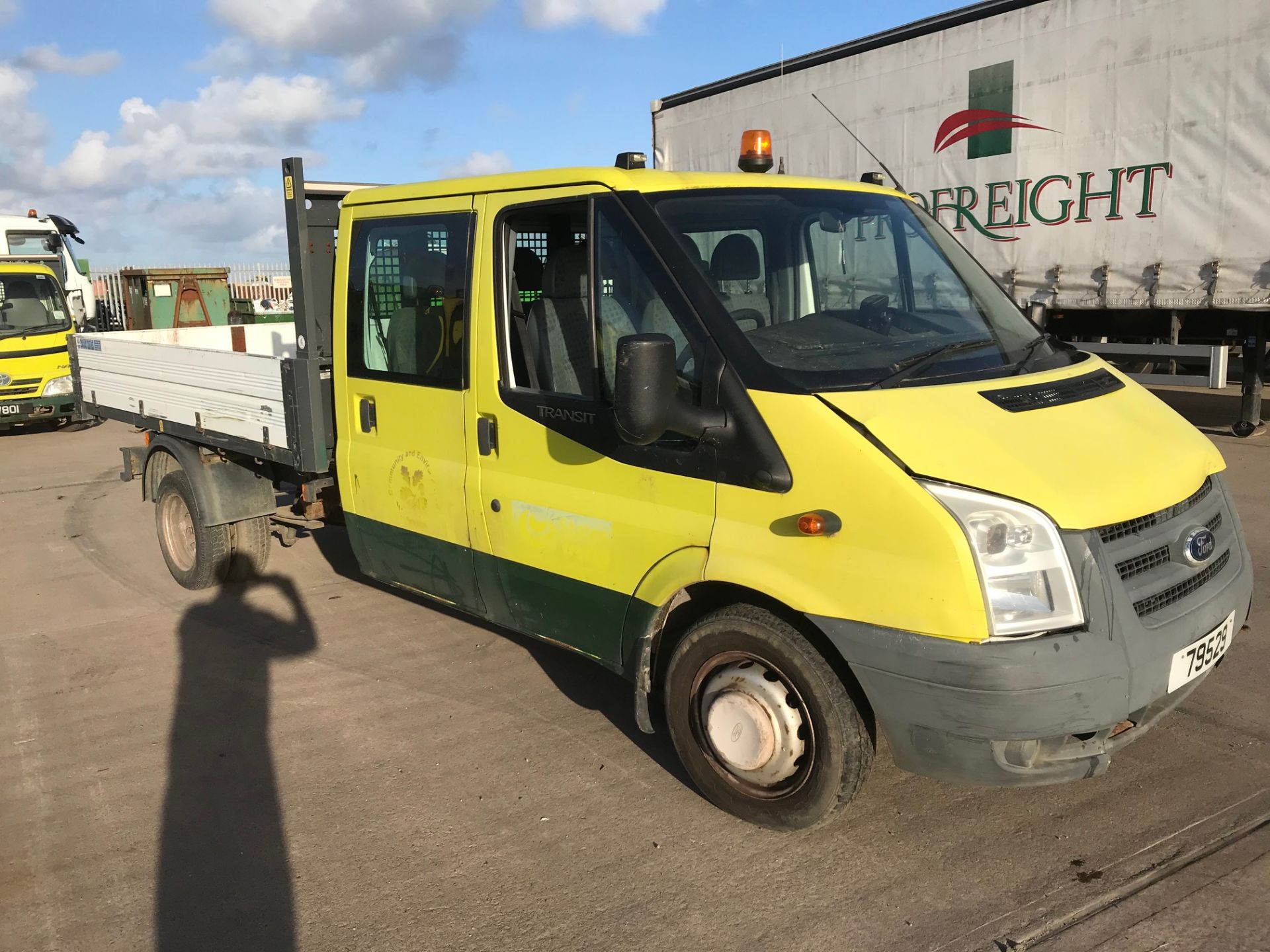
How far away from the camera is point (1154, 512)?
3168 mm

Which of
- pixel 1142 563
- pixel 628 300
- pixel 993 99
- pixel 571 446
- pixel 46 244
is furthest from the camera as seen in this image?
pixel 46 244

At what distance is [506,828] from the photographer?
369cm

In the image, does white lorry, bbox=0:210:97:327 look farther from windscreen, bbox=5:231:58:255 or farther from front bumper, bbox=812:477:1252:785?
→ front bumper, bbox=812:477:1252:785

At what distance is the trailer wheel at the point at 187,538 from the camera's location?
20.9ft

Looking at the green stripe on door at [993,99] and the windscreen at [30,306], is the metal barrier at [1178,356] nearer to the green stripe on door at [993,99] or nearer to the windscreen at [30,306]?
the green stripe on door at [993,99]

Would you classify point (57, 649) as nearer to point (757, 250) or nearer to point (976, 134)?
point (757, 250)

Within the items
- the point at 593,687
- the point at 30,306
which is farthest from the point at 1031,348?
the point at 30,306

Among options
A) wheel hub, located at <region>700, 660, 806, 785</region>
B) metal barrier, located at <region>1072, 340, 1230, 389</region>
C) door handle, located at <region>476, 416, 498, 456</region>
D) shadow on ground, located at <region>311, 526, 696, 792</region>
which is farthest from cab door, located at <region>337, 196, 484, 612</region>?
metal barrier, located at <region>1072, 340, 1230, 389</region>

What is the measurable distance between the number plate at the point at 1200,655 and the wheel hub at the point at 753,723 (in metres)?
1.13

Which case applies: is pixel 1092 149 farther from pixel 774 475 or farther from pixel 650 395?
pixel 650 395

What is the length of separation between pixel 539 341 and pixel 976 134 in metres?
8.45

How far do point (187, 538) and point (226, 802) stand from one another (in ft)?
10.4

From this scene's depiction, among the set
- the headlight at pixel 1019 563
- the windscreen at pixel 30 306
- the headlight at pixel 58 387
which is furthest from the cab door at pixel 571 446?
the windscreen at pixel 30 306

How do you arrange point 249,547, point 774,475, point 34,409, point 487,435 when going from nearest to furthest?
1. point 774,475
2. point 487,435
3. point 249,547
4. point 34,409
